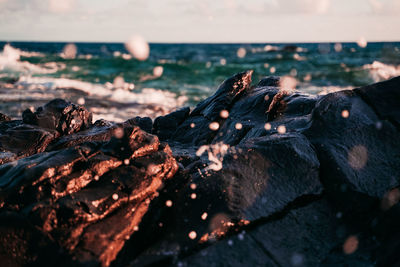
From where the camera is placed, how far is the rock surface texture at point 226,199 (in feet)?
7.91

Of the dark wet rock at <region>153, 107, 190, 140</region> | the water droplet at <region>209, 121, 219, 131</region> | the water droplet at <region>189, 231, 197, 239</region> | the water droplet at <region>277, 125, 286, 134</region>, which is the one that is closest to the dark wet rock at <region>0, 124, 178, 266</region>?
the water droplet at <region>189, 231, 197, 239</region>

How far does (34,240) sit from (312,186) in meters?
2.20

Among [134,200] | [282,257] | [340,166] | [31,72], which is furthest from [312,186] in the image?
[31,72]

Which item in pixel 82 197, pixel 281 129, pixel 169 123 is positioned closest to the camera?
pixel 82 197

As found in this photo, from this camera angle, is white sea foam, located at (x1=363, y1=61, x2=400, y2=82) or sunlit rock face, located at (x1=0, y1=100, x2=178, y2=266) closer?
sunlit rock face, located at (x1=0, y1=100, x2=178, y2=266)

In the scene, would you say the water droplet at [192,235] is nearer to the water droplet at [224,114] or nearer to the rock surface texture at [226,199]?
the rock surface texture at [226,199]

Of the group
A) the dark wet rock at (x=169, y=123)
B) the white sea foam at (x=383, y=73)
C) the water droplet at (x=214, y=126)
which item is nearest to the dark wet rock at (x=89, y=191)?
the water droplet at (x=214, y=126)

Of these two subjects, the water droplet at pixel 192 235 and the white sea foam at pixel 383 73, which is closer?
the water droplet at pixel 192 235

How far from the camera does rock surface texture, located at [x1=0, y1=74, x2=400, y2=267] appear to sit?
2412 millimetres

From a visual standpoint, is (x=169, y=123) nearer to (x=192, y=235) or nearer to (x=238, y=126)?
(x=238, y=126)

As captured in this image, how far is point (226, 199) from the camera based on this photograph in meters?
2.79

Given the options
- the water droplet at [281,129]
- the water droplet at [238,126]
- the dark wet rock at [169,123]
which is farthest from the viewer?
the dark wet rock at [169,123]

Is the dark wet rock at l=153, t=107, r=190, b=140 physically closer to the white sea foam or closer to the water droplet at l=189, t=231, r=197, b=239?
the water droplet at l=189, t=231, r=197, b=239

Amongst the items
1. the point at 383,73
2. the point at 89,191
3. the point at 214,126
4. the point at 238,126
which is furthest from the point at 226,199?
the point at 383,73
